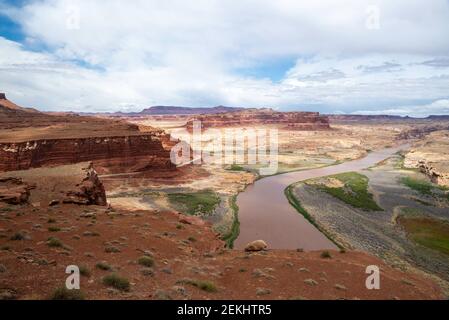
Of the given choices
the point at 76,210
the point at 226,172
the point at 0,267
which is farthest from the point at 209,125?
the point at 0,267

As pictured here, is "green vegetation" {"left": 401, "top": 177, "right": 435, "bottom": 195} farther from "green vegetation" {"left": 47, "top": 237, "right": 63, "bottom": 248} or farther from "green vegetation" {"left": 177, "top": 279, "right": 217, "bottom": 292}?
"green vegetation" {"left": 47, "top": 237, "right": 63, "bottom": 248}

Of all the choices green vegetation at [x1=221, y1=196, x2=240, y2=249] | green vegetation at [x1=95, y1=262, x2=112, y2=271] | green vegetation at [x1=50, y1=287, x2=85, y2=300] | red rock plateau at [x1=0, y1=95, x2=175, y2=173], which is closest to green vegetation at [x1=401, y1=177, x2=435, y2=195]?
green vegetation at [x1=221, y1=196, x2=240, y2=249]

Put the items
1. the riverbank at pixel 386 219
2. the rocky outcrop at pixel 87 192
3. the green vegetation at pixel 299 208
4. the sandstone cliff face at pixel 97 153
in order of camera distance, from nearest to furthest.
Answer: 1. the rocky outcrop at pixel 87 192
2. the riverbank at pixel 386 219
3. the green vegetation at pixel 299 208
4. the sandstone cliff face at pixel 97 153

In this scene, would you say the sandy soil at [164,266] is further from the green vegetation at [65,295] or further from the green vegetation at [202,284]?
the green vegetation at [65,295]

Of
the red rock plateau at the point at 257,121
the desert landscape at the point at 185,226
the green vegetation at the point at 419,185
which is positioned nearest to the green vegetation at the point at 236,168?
the desert landscape at the point at 185,226
